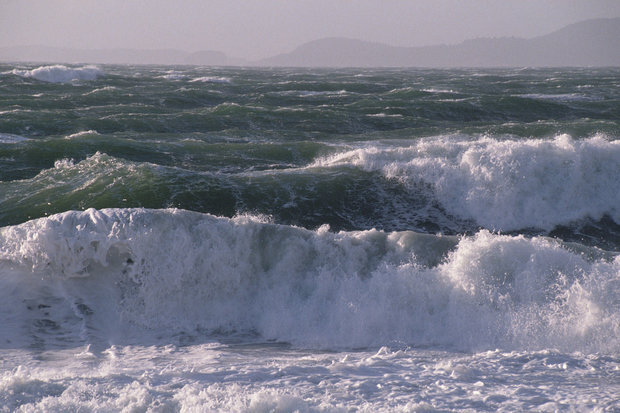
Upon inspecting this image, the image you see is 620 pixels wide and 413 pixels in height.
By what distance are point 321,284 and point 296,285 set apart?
35cm

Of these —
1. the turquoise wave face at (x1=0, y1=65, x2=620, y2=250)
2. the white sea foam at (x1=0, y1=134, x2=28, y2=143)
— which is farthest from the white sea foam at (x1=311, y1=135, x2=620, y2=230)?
the white sea foam at (x1=0, y1=134, x2=28, y2=143)

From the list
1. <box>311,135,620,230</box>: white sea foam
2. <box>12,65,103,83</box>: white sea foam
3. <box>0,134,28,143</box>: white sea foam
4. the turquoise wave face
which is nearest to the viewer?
the turquoise wave face

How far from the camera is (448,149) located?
43.6 ft

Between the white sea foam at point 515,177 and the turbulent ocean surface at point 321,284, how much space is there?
0.04 meters

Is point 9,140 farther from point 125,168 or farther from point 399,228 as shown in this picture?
point 399,228

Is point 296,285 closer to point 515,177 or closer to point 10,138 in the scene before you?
point 515,177

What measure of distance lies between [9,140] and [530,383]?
16.7 m

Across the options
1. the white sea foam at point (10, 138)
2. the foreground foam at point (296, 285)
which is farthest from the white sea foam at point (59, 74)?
the foreground foam at point (296, 285)

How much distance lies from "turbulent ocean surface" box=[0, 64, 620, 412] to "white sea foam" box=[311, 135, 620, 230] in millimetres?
40

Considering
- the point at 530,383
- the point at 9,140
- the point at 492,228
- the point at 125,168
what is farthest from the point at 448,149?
the point at 9,140

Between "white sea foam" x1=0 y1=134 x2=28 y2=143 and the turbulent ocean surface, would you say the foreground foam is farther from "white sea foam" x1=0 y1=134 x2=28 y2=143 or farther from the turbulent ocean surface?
"white sea foam" x1=0 y1=134 x2=28 y2=143

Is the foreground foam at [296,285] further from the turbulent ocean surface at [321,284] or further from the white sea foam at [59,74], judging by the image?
the white sea foam at [59,74]

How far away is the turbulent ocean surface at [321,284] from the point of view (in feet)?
16.3

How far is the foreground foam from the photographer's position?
6.41 metres
